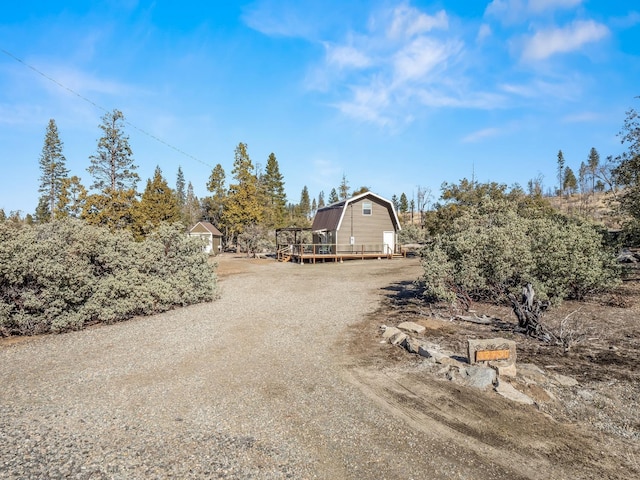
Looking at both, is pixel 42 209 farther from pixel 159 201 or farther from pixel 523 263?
pixel 523 263

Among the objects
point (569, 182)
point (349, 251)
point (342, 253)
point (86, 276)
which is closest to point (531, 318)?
point (86, 276)

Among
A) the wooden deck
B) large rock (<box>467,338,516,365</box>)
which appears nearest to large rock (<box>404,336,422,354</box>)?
large rock (<box>467,338,516,365</box>)

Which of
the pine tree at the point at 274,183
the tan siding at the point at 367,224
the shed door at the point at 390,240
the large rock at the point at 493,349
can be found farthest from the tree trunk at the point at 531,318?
the pine tree at the point at 274,183

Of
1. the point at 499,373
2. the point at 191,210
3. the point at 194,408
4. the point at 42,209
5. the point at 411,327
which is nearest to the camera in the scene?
A: the point at 194,408

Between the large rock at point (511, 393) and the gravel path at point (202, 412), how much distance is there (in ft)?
5.37

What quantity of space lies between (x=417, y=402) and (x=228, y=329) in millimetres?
5926

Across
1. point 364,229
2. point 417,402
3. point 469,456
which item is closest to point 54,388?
point 417,402

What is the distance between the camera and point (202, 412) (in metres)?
4.87

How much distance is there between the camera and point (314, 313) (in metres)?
11.1

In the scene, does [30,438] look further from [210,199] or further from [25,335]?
[210,199]

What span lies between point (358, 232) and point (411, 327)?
861 inches

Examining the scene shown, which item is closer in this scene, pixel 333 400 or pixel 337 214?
pixel 333 400

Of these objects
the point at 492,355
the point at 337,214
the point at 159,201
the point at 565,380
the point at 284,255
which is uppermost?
the point at 159,201

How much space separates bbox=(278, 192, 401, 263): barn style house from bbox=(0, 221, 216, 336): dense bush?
1575 cm
